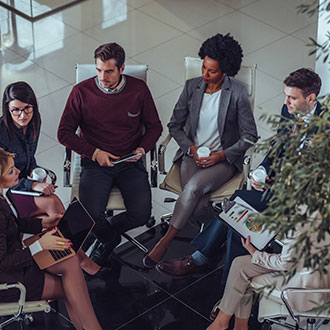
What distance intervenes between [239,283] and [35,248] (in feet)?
3.46

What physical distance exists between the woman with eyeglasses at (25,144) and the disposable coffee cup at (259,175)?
3.53 feet

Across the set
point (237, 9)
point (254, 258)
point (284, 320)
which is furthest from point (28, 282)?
point (237, 9)

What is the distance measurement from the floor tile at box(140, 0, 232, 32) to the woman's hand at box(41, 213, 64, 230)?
3.44 m

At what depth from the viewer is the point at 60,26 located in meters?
6.94

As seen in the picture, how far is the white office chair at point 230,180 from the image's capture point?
419 centimetres

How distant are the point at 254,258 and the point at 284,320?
1.71 feet

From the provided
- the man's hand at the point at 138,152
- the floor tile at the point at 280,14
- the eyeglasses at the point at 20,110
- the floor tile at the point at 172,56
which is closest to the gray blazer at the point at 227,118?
the man's hand at the point at 138,152

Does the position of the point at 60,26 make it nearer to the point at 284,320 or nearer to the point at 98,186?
the point at 98,186

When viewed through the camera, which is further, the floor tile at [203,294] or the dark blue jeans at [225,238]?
the floor tile at [203,294]

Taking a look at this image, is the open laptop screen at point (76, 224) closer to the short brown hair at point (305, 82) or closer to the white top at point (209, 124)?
the white top at point (209, 124)

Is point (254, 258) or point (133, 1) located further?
point (133, 1)

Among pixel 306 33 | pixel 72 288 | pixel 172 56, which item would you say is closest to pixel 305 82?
pixel 72 288

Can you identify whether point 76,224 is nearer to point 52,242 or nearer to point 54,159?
point 52,242

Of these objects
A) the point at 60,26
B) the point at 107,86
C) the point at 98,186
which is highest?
the point at 107,86
